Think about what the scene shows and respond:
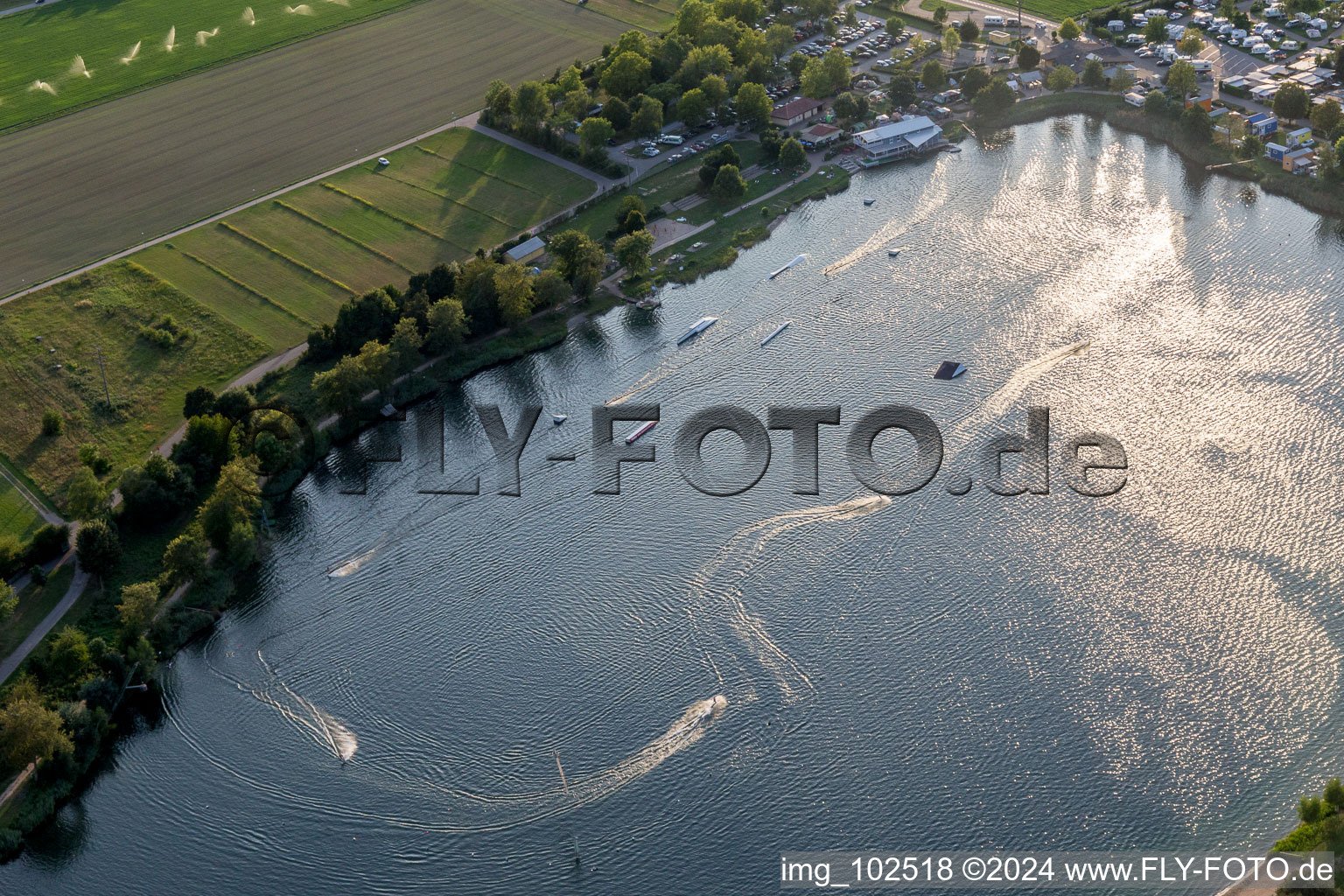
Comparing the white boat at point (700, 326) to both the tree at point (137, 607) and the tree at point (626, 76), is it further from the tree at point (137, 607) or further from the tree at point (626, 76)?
the tree at point (137, 607)

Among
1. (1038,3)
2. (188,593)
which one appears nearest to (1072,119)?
(1038,3)

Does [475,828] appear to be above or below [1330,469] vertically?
below

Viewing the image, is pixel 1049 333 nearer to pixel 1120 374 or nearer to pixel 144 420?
pixel 1120 374

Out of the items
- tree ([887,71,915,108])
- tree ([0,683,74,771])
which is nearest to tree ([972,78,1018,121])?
tree ([887,71,915,108])

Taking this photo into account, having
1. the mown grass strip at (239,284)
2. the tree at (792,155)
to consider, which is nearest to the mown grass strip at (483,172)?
the tree at (792,155)

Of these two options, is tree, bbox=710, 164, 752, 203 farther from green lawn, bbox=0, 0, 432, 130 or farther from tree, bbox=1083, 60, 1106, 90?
green lawn, bbox=0, 0, 432, 130

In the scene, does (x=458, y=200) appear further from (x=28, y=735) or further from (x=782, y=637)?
(x=28, y=735)

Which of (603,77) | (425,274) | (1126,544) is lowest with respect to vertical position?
(1126,544)
